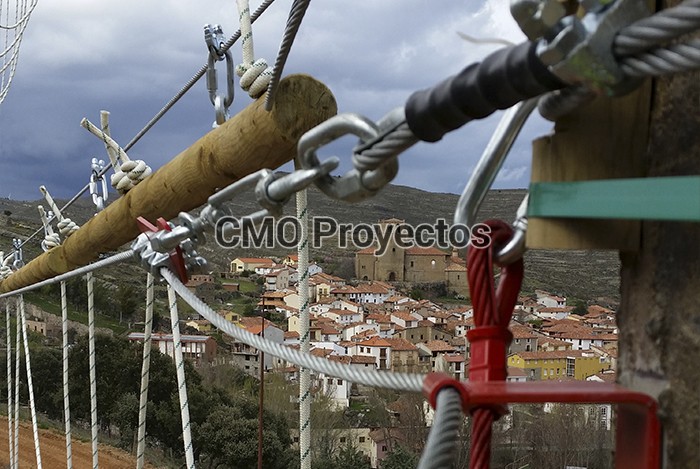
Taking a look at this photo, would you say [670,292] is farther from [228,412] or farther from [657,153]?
[228,412]

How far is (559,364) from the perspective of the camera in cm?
1756

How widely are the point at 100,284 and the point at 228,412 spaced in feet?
29.5

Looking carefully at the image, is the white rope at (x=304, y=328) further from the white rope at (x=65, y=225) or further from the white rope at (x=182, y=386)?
the white rope at (x=65, y=225)

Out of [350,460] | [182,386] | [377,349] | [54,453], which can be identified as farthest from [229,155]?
[377,349]

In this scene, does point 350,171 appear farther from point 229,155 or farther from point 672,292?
point 229,155

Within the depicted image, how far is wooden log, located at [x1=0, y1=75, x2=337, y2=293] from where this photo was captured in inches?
38.6

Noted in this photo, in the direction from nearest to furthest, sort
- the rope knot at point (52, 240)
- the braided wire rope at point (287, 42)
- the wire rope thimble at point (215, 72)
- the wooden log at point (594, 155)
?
the wooden log at point (594, 155) < the braided wire rope at point (287, 42) < the wire rope thimble at point (215, 72) < the rope knot at point (52, 240)

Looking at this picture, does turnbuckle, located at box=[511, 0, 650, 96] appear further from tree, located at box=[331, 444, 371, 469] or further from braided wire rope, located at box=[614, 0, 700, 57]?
tree, located at box=[331, 444, 371, 469]

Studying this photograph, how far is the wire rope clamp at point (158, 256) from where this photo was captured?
110 cm

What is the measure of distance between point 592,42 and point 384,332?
70.3ft

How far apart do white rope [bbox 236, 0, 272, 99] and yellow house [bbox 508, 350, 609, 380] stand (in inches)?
629

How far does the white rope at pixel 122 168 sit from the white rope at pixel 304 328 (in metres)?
0.59

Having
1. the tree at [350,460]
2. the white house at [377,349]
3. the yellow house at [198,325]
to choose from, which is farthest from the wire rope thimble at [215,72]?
the yellow house at [198,325]

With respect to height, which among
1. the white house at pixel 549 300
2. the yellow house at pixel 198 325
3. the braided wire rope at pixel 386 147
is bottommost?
the yellow house at pixel 198 325
